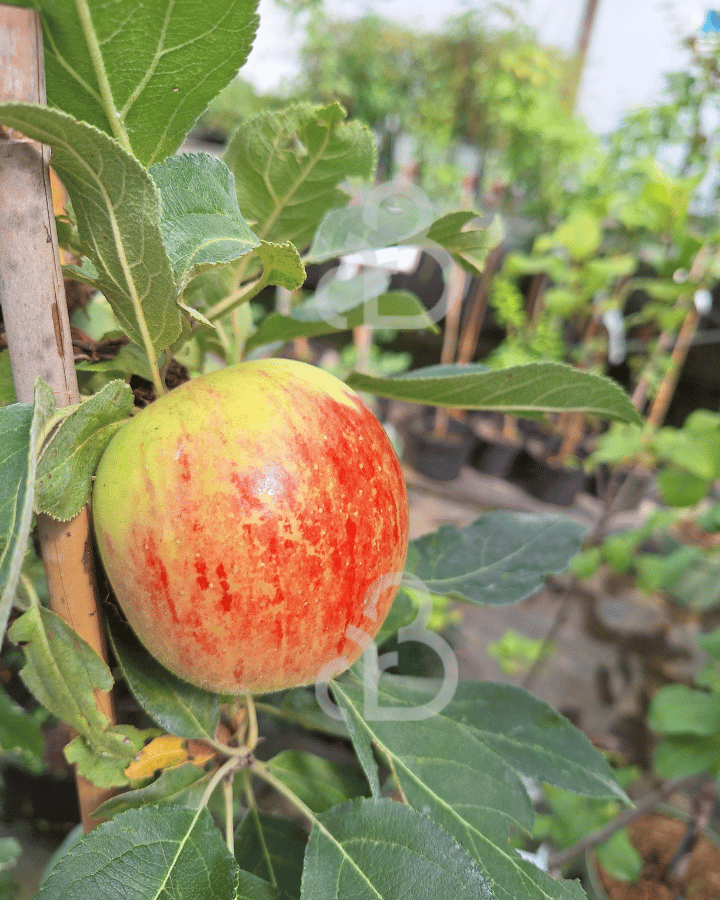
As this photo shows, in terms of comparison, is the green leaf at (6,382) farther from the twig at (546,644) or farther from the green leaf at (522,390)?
the twig at (546,644)

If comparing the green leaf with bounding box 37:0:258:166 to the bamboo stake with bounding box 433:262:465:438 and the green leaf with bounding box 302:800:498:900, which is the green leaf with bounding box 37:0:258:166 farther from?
the bamboo stake with bounding box 433:262:465:438

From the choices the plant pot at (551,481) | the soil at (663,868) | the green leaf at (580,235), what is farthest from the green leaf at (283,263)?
the plant pot at (551,481)

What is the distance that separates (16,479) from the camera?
0.80 feet

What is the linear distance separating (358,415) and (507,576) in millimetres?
235

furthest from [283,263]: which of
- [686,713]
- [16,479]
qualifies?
[686,713]

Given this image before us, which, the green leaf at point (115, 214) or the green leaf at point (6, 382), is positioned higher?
the green leaf at point (115, 214)

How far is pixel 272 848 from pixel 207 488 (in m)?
0.31

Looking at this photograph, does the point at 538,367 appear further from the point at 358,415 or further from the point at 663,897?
the point at 663,897

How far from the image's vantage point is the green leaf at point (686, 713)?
92 centimetres

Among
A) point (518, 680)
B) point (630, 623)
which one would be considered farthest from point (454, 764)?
point (630, 623)

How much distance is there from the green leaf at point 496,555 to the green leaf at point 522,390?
14 centimetres

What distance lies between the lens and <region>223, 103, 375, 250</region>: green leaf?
0.34 metres

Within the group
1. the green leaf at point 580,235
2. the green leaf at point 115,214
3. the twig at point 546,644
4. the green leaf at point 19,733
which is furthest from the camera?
the green leaf at point 580,235

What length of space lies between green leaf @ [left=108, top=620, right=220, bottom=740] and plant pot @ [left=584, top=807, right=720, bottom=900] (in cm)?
85
